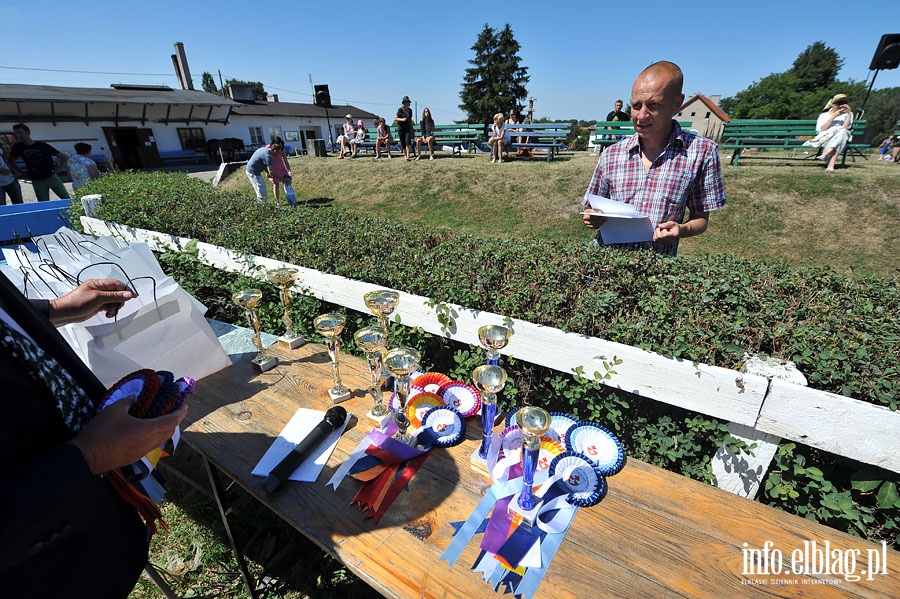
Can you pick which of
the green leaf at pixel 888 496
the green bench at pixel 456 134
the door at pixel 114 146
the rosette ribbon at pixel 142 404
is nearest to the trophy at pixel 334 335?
the rosette ribbon at pixel 142 404

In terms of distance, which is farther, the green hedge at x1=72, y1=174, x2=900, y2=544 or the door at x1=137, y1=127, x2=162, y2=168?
the door at x1=137, y1=127, x2=162, y2=168

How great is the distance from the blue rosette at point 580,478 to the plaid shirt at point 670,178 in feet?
5.98

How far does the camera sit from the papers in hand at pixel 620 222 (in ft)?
7.68

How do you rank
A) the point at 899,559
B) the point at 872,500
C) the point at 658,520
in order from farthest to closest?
the point at 872,500 < the point at 658,520 < the point at 899,559

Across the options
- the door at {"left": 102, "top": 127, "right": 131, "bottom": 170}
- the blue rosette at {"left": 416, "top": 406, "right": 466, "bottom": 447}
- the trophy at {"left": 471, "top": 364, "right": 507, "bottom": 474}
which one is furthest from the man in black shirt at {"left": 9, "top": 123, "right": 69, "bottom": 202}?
the door at {"left": 102, "top": 127, "right": 131, "bottom": 170}

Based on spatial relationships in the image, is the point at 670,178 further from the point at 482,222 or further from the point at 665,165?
the point at 482,222

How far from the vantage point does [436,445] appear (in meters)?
1.63

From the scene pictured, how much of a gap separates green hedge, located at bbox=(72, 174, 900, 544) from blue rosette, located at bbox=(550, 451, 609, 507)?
22.7 inches

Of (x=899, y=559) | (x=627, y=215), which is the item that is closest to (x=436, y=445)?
(x=899, y=559)

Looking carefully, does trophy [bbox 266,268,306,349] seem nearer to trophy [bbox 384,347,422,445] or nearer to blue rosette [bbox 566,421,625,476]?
trophy [bbox 384,347,422,445]

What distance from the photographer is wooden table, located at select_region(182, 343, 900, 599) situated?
43.8 inches

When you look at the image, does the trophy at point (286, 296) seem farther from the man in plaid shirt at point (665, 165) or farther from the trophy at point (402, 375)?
the man in plaid shirt at point (665, 165)

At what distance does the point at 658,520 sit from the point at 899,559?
2.16 feet

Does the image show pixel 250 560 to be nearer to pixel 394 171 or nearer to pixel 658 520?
pixel 658 520
